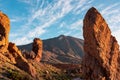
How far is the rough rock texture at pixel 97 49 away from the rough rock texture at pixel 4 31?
85.9ft

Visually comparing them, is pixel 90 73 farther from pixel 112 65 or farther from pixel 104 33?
pixel 104 33

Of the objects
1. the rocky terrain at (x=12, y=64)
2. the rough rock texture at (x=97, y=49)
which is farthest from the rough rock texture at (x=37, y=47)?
the rough rock texture at (x=97, y=49)

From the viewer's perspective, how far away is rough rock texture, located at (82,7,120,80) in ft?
90.6

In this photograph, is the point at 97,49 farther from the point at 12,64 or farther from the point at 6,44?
the point at 6,44

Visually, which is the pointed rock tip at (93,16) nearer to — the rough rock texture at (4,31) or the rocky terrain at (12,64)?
the rocky terrain at (12,64)

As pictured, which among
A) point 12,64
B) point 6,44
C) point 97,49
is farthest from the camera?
point 6,44

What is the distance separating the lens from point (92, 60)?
28.1 metres

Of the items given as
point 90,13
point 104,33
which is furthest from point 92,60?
point 90,13

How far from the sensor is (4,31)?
53125mm

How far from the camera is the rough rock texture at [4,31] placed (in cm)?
5176

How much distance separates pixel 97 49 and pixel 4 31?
29348mm

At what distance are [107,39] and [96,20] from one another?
2363 millimetres

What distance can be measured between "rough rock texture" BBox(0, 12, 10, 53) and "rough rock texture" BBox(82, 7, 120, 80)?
1031 inches

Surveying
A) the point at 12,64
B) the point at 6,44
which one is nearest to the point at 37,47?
the point at 6,44
